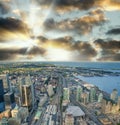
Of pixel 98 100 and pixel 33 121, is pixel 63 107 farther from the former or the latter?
pixel 98 100

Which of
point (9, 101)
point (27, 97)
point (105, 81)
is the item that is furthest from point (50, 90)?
point (105, 81)

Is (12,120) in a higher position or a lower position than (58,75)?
lower

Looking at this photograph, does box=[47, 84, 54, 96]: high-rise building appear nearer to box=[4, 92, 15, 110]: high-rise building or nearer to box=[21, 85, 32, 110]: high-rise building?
box=[21, 85, 32, 110]: high-rise building

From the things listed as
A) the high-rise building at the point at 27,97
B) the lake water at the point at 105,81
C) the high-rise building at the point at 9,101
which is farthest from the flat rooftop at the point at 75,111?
the lake water at the point at 105,81

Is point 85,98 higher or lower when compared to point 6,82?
lower

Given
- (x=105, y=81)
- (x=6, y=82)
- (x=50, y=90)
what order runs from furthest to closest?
1. (x=105, y=81)
2. (x=50, y=90)
3. (x=6, y=82)

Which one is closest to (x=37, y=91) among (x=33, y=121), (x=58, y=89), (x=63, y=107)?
(x=58, y=89)

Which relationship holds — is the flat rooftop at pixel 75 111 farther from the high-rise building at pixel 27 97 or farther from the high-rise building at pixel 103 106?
the high-rise building at pixel 27 97

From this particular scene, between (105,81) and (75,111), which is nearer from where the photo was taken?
(75,111)

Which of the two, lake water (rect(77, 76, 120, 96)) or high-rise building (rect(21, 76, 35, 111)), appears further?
lake water (rect(77, 76, 120, 96))

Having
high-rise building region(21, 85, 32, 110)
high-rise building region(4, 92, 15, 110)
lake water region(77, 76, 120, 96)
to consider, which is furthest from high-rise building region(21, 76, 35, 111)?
lake water region(77, 76, 120, 96)

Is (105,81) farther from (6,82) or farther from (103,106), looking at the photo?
(6,82)
